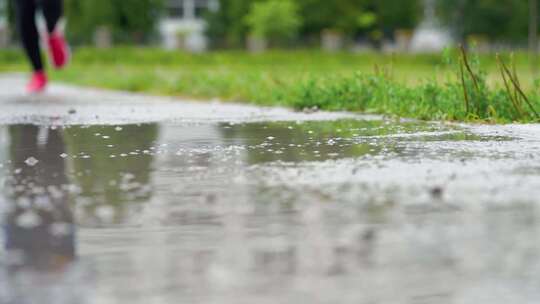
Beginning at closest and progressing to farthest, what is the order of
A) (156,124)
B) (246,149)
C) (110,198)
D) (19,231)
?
(19,231) → (110,198) → (246,149) → (156,124)

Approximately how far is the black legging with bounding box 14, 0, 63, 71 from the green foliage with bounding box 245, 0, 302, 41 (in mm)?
54938

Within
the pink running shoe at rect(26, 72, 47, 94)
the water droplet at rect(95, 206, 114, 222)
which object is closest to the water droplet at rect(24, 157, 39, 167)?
the water droplet at rect(95, 206, 114, 222)

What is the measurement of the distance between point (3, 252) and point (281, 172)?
2.41 m

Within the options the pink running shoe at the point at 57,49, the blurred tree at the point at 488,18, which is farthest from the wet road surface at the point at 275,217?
the blurred tree at the point at 488,18

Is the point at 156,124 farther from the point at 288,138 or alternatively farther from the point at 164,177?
the point at 164,177

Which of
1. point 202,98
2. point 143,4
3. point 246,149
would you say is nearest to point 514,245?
point 246,149

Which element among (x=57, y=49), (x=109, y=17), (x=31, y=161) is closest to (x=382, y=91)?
(x=31, y=161)

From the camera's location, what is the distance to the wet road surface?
381cm

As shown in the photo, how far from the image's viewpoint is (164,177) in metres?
6.51

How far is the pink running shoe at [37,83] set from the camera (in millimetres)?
16781

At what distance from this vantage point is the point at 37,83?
55.7 feet

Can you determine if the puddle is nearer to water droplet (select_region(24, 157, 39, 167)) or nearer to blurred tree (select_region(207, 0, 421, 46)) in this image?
water droplet (select_region(24, 157, 39, 167))

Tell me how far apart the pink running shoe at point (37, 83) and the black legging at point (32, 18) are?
39.6 inches

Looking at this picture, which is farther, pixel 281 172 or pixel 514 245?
pixel 281 172
